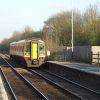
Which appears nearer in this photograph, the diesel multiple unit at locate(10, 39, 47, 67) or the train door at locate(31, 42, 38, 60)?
the diesel multiple unit at locate(10, 39, 47, 67)

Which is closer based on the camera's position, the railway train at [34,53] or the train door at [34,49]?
the railway train at [34,53]

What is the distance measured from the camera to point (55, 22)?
70500mm

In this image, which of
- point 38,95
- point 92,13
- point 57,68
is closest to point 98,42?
point 92,13

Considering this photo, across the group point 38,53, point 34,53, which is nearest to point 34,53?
point 34,53

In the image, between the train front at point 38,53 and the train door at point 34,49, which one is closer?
the train front at point 38,53

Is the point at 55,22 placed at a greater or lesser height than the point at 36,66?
greater

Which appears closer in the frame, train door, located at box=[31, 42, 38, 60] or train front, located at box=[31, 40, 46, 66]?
train front, located at box=[31, 40, 46, 66]

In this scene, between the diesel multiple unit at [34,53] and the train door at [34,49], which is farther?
the train door at [34,49]

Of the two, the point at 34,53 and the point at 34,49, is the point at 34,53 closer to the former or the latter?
the point at 34,53

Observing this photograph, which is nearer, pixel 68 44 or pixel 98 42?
pixel 98 42

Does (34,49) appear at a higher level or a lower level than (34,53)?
higher

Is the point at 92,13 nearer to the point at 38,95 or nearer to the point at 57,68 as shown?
the point at 57,68

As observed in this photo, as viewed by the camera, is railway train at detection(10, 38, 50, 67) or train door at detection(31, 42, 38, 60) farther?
train door at detection(31, 42, 38, 60)

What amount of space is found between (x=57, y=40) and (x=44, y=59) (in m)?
22.0
